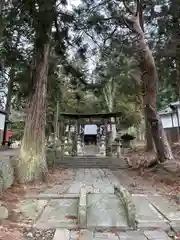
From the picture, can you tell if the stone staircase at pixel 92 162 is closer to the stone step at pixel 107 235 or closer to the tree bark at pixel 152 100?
the tree bark at pixel 152 100

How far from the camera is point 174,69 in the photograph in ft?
42.7

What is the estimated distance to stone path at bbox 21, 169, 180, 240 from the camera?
141 inches

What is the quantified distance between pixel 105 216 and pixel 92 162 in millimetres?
9240

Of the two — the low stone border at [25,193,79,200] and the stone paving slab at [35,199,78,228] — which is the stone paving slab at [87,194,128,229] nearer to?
the stone paving slab at [35,199,78,228]

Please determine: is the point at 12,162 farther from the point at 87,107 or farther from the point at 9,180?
the point at 87,107

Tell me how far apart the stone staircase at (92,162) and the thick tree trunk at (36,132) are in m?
4.98

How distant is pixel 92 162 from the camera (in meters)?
13.5

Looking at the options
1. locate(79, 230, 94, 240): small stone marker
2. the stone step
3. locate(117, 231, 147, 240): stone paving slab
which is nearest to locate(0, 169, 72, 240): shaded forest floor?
the stone step

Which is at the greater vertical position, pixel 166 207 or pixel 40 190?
pixel 40 190

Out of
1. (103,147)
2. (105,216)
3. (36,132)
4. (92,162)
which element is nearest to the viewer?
(105,216)

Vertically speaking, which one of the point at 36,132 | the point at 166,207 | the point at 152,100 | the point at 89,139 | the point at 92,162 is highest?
the point at 152,100

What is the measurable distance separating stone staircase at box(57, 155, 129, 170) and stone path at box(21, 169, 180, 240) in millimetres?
6980

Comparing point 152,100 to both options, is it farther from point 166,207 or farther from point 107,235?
point 107,235

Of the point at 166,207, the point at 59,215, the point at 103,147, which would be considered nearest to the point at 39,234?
the point at 59,215
